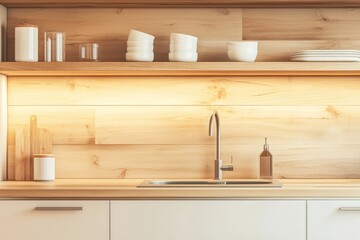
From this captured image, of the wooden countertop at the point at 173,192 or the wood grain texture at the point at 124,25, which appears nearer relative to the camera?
the wooden countertop at the point at 173,192

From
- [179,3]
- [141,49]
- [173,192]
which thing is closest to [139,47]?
[141,49]

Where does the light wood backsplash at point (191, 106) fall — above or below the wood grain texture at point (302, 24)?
below

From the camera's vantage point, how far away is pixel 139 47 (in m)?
3.12

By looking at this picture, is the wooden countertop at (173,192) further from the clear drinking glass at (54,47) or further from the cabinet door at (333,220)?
the clear drinking glass at (54,47)

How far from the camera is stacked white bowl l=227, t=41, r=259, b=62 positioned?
10.2 feet

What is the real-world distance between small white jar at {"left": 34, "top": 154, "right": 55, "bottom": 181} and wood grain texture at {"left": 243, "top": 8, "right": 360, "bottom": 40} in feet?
3.74

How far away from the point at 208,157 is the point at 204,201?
1.88 feet

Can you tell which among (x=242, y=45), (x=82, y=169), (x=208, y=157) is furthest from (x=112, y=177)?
(x=242, y=45)

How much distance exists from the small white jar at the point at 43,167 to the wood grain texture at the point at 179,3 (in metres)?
0.74

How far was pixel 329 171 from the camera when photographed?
3369 millimetres

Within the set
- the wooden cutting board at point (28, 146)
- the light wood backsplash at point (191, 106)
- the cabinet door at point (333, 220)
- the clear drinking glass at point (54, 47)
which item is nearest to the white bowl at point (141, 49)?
the light wood backsplash at point (191, 106)

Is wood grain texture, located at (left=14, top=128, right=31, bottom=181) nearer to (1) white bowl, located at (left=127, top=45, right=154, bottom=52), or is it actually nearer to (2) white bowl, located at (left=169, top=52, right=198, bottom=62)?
(1) white bowl, located at (left=127, top=45, right=154, bottom=52)

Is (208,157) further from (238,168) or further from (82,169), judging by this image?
(82,169)

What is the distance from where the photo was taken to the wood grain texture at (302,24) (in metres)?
3.36
